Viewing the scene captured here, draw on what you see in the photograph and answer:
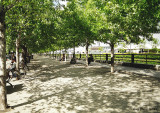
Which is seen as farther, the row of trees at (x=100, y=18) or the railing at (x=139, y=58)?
the railing at (x=139, y=58)

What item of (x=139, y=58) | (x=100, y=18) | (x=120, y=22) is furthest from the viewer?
(x=139, y=58)

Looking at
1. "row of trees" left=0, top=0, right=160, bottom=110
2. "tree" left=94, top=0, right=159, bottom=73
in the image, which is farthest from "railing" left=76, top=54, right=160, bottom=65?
"tree" left=94, top=0, right=159, bottom=73

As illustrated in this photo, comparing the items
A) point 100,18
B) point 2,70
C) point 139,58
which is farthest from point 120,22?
point 2,70

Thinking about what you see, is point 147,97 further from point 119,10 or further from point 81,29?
point 81,29

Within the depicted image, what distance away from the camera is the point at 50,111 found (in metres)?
4.79

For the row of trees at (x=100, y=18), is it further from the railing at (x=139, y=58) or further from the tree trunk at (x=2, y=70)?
the railing at (x=139, y=58)

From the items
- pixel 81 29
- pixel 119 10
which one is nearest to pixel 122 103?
pixel 119 10

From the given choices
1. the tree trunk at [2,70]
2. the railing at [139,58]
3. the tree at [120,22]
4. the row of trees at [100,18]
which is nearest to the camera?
the tree trunk at [2,70]

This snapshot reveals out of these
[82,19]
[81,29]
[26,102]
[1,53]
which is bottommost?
[26,102]

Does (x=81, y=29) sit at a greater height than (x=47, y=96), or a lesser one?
greater

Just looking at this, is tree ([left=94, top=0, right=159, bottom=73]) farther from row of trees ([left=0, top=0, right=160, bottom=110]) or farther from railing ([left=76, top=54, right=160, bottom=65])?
railing ([left=76, top=54, right=160, bottom=65])

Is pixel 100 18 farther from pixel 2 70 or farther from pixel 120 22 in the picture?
pixel 2 70

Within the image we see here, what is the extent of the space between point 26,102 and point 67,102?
5.80 ft

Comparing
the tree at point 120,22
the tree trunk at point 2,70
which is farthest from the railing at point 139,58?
the tree trunk at point 2,70
